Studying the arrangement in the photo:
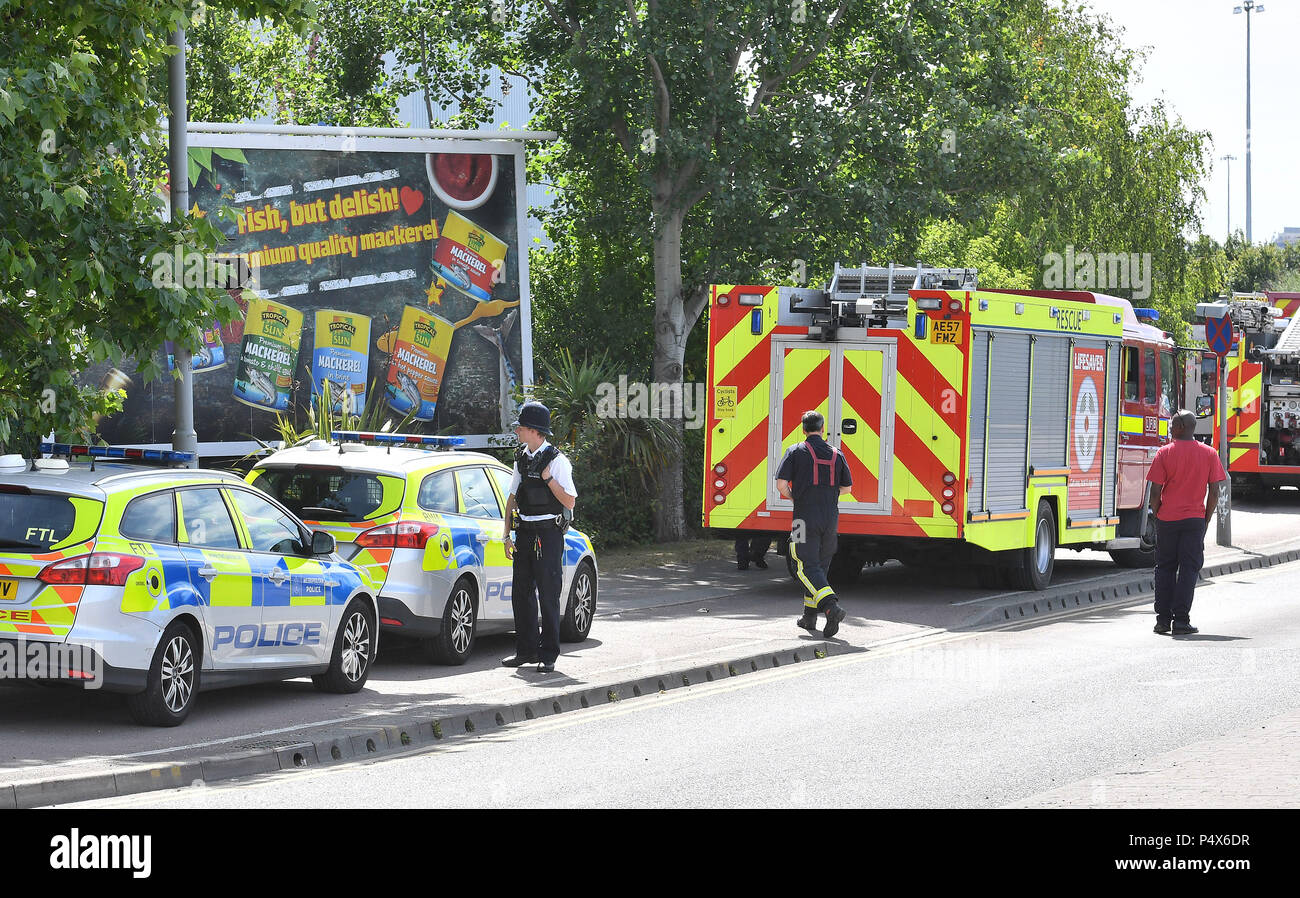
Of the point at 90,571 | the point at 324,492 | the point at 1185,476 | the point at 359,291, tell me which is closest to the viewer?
the point at 90,571

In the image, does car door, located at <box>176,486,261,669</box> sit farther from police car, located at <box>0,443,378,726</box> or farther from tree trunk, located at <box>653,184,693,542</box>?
tree trunk, located at <box>653,184,693,542</box>

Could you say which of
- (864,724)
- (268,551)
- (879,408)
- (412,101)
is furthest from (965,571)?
(412,101)

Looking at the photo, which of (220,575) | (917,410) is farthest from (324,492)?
(917,410)

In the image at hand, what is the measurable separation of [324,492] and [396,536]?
2.35ft

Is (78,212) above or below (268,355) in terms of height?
above

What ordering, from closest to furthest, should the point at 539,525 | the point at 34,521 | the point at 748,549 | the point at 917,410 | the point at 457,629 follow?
the point at 34,521, the point at 539,525, the point at 457,629, the point at 917,410, the point at 748,549

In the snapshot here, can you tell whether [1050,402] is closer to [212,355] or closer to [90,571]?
[212,355]

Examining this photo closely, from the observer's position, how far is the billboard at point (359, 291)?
69.7ft

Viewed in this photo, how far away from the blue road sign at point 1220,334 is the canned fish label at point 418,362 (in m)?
10.3

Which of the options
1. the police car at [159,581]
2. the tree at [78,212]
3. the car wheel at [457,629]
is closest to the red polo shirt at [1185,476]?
the car wheel at [457,629]

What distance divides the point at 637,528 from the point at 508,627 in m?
9.79

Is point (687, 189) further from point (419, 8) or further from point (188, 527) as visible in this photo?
point (188, 527)

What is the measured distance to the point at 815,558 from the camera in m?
14.7
